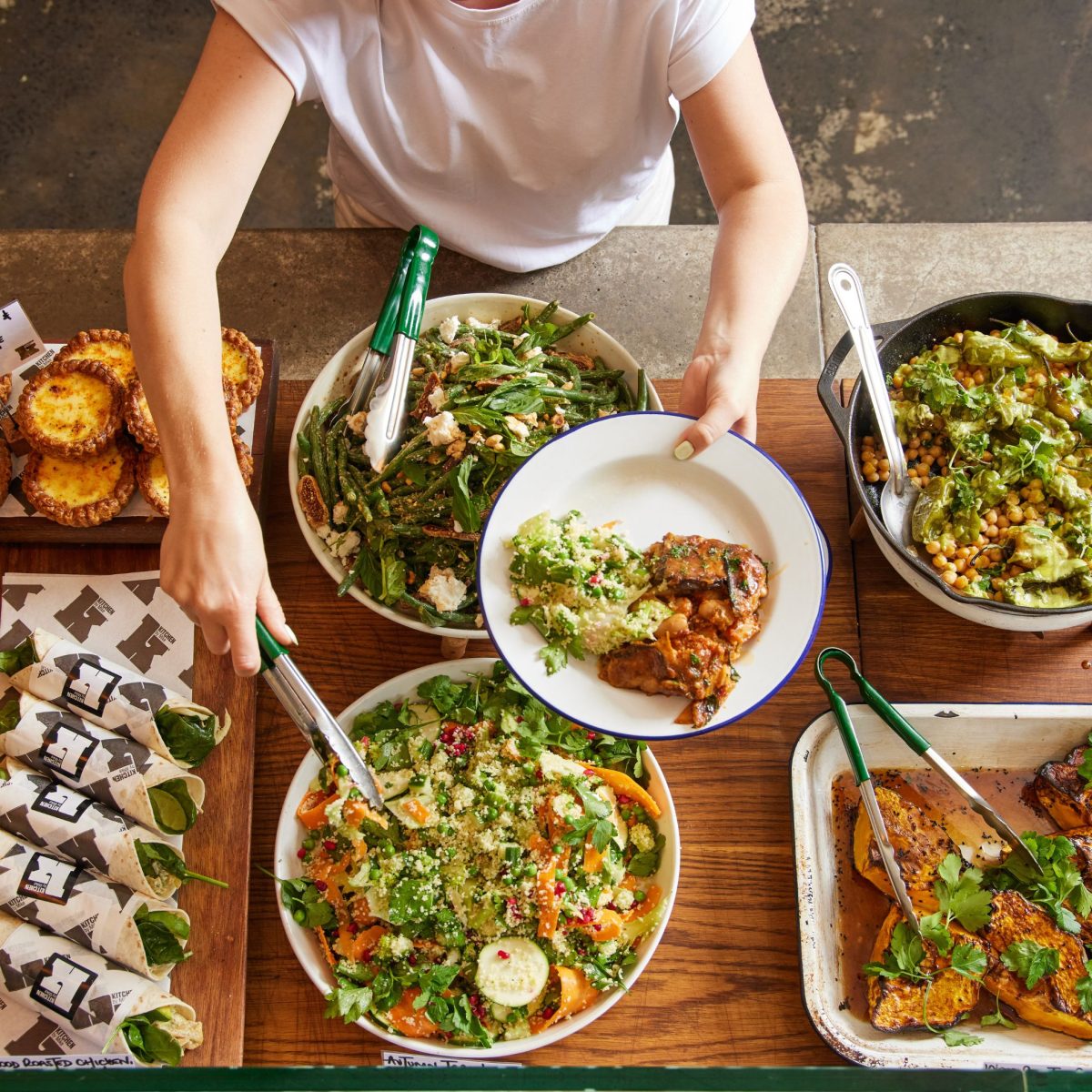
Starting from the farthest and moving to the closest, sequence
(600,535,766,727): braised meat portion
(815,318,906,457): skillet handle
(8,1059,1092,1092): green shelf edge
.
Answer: (815,318,906,457): skillet handle → (600,535,766,727): braised meat portion → (8,1059,1092,1092): green shelf edge

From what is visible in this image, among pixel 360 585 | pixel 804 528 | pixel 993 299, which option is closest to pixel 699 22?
pixel 993 299

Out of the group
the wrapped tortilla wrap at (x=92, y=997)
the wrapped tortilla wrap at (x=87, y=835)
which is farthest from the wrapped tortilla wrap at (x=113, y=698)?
the wrapped tortilla wrap at (x=92, y=997)

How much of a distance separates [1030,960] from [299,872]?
137cm

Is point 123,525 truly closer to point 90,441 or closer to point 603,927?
point 90,441

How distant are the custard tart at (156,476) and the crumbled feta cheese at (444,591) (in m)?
0.43

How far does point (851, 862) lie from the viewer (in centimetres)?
A: 198

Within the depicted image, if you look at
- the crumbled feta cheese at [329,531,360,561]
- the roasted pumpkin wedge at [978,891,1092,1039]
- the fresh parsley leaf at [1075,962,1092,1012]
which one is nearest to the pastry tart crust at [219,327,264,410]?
the crumbled feta cheese at [329,531,360,561]

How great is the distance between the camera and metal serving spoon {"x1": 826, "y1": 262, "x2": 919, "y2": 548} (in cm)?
198

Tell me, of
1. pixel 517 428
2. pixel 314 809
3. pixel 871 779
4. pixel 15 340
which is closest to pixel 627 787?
pixel 871 779

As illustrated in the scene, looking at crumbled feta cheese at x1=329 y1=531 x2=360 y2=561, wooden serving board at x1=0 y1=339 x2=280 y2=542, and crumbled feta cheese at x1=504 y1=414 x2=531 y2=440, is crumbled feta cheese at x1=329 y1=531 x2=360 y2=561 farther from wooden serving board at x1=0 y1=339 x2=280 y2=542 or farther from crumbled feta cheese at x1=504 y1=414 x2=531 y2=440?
crumbled feta cheese at x1=504 y1=414 x2=531 y2=440

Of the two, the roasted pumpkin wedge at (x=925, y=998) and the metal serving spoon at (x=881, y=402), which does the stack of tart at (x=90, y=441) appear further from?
the roasted pumpkin wedge at (x=925, y=998)

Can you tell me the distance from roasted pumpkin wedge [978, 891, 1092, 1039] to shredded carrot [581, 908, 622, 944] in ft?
2.28

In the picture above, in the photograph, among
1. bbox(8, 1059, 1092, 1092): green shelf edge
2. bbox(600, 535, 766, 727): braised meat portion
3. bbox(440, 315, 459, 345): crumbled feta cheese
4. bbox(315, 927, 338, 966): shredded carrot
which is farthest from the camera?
bbox(440, 315, 459, 345): crumbled feta cheese

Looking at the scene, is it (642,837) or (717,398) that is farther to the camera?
(642,837)
